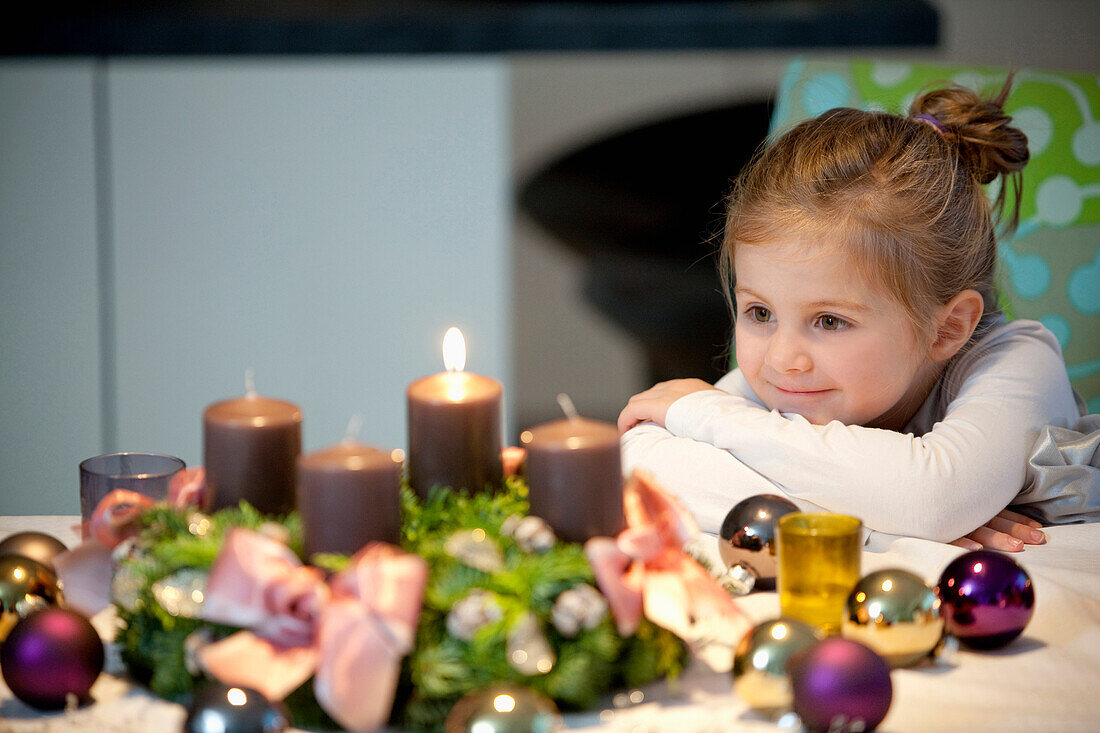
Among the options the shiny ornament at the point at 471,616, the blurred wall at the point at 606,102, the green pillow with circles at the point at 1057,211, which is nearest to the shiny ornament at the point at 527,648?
the shiny ornament at the point at 471,616

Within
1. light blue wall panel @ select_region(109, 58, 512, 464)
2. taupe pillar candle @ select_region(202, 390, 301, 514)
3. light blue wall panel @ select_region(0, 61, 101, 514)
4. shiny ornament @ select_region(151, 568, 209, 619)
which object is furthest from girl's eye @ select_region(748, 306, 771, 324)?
light blue wall panel @ select_region(0, 61, 101, 514)

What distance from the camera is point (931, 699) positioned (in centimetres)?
60

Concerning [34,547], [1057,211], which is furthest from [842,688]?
[1057,211]

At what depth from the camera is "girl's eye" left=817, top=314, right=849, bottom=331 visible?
1113mm

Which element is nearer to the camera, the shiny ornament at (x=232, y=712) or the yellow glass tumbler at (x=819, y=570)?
the shiny ornament at (x=232, y=712)

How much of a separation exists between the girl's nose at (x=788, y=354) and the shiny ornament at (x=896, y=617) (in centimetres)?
47

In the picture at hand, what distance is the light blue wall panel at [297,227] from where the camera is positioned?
2.37 metres

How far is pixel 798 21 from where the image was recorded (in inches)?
98.9

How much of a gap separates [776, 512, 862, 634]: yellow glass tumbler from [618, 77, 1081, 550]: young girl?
26 cm

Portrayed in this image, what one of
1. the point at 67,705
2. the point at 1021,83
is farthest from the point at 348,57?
the point at 67,705

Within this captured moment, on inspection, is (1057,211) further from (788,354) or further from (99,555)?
(99,555)

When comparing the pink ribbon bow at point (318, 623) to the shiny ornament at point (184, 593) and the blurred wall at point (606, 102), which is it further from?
the blurred wall at point (606, 102)

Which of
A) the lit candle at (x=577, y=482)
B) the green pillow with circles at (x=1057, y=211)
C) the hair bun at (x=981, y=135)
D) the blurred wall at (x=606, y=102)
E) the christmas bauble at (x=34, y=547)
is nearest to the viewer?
Result: the lit candle at (x=577, y=482)

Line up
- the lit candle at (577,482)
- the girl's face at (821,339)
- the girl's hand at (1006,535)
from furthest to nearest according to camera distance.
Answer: the girl's face at (821,339)
the girl's hand at (1006,535)
the lit candle at (577,482)
